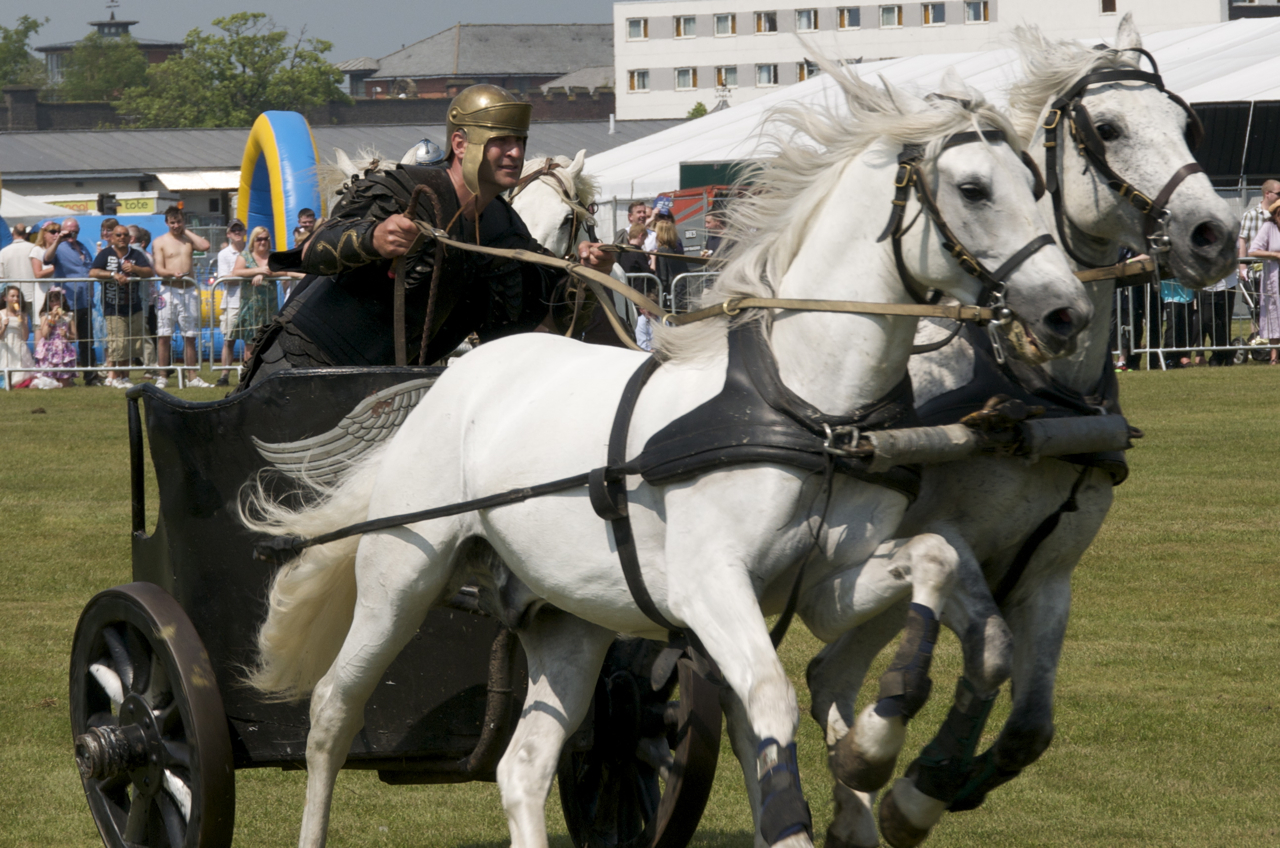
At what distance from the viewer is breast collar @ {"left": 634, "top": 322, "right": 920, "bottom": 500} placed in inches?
140

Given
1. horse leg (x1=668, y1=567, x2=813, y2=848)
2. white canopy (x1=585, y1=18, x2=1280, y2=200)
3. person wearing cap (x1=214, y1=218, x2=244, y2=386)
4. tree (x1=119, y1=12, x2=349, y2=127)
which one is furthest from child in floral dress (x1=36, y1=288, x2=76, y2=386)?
tree (x1=119, y1=12, x2=349, y2=127)

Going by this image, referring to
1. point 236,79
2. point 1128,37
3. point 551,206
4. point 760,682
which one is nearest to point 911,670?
point 760,682

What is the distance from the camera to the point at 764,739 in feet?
11.4

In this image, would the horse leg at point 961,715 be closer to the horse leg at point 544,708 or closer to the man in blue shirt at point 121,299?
the horse leg at point 544,708

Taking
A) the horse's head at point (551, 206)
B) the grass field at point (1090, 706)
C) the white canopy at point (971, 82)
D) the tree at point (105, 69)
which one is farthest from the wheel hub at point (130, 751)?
the tree at point (105, 69)

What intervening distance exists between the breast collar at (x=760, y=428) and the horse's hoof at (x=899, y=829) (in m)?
0.85

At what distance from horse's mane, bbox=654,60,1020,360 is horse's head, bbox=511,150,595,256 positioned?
2.51 m

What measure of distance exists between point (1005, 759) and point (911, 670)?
700mm

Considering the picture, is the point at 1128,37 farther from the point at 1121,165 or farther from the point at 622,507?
the point at 622,507

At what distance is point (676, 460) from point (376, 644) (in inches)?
45.4

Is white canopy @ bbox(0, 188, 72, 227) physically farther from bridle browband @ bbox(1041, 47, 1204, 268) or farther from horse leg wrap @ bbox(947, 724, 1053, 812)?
horse leg wrap @ bbox(947, 724, 1053, 812)

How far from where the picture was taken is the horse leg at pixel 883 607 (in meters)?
3.51

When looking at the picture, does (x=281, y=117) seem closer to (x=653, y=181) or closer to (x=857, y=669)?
(x=653, y=181)

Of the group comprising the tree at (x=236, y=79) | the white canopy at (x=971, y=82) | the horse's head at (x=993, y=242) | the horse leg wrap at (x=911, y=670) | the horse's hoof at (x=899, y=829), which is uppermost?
the tree at (x=236, y=79)
